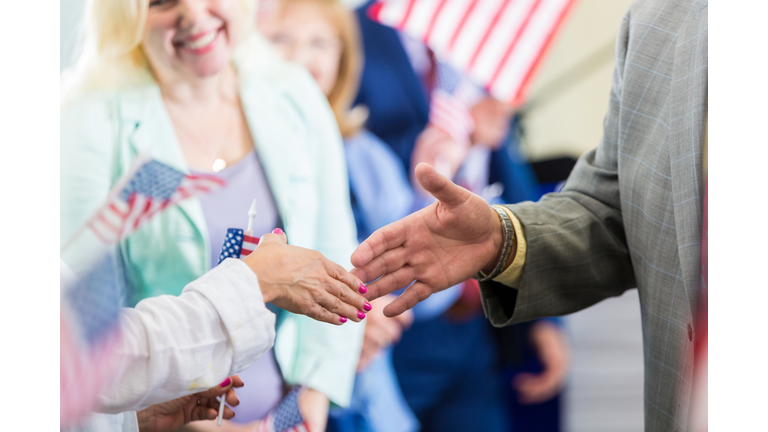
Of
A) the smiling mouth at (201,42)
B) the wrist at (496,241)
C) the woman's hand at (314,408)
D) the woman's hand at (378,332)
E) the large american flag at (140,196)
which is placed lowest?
the woman's hand at (314,408)

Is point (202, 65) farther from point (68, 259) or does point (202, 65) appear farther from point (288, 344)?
point (288, 344)

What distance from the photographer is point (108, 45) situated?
1.25m

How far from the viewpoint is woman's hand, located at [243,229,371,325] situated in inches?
36.2

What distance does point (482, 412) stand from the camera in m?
1.62

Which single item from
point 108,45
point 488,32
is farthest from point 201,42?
point 488,32

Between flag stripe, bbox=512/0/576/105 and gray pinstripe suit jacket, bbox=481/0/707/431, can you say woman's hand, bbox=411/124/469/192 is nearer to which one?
flag stripe, bbox=512/0/576/105

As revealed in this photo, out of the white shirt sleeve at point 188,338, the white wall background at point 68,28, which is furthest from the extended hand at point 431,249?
the white wall background at point 68,28

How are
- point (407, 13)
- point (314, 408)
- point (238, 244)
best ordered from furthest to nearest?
point (407, 13) → point (314, 408) → point (238, 244)

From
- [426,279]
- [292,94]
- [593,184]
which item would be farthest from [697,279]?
[292,94]

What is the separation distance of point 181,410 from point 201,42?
0.89m

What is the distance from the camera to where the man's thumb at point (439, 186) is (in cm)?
81

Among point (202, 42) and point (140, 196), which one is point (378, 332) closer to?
point (140, 196)

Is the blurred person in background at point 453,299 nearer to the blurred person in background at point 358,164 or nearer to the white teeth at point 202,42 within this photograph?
the blurred person in background at point 358,164

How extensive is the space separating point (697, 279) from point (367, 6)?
1127 millimetres
